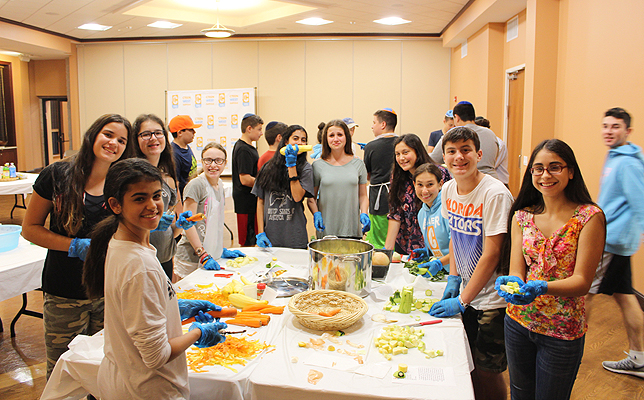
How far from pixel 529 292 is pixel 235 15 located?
26.3ft

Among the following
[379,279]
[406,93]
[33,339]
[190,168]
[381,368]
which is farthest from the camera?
[406,93]

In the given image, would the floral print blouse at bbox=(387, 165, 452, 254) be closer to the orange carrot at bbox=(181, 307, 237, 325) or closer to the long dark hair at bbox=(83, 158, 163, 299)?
the orange carrot at bbox=(181, 307, 237, 325)

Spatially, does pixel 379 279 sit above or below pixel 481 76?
below

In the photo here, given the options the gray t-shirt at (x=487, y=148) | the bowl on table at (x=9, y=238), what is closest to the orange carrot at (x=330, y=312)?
the bowl on table at (x=9, y=238)

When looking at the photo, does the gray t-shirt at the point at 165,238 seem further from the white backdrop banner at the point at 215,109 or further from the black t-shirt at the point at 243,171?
the white backdrop banner at the point at 215,109

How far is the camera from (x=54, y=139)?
1383 cm

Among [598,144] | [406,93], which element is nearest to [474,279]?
[598,144]

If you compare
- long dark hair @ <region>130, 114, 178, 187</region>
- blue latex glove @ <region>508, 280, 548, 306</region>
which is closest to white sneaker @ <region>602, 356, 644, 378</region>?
blue latex glove @ <region>508, 280, 548, 306</region>

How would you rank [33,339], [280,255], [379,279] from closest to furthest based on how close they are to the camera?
[379,279] < [280,255] < [33,339]

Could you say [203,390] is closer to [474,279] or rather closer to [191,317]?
[191,317]

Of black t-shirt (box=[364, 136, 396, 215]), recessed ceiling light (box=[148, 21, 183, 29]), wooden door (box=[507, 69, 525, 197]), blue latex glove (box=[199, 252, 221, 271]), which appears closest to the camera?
blue latex glove (box=[199, 252, 221, 271])

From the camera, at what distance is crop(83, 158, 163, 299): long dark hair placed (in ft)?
4.16

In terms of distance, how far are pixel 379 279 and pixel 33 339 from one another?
8.55 feet

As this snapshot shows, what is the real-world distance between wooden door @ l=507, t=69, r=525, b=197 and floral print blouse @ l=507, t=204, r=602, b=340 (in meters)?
4.63
